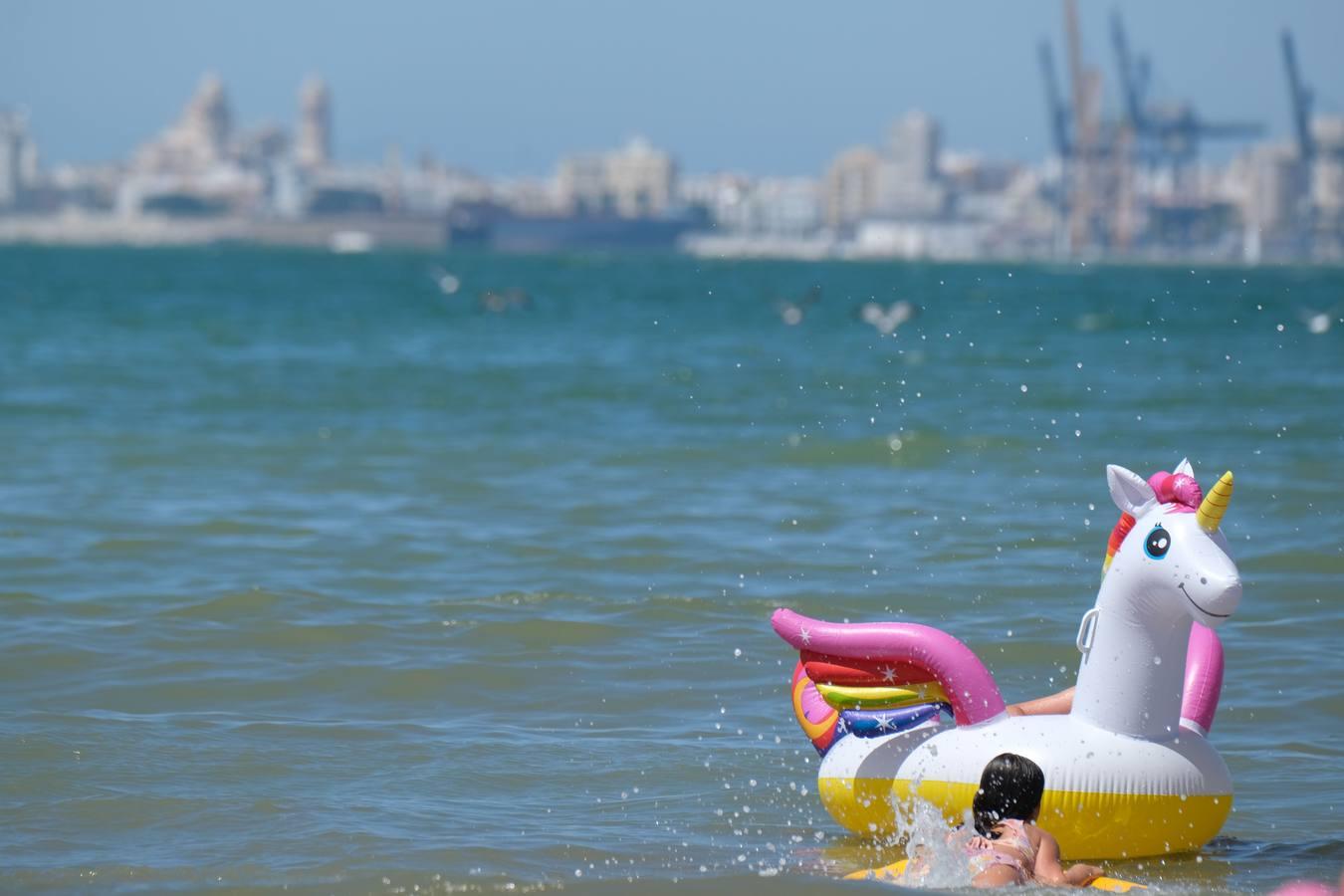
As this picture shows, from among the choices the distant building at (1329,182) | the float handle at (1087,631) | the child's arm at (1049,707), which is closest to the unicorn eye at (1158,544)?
the float handle at (1087,631)

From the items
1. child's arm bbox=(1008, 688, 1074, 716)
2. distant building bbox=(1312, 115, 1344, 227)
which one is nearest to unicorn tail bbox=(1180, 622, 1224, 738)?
child's arm bbox=(1008, 688, 1074, 716)

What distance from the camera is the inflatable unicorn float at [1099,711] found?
196 inches

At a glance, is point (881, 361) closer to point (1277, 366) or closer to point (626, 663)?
point (1277, 366)

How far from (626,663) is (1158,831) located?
10.0ft

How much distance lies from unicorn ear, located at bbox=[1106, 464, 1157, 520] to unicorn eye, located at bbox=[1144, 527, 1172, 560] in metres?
0.11

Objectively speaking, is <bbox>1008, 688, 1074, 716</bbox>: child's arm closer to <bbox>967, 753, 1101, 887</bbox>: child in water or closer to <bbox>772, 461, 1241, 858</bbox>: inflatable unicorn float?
<bbox>772, 461, 1241, 858</bbox>: inflatable unicorn float

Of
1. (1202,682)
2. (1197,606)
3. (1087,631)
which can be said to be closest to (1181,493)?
(1197,606)

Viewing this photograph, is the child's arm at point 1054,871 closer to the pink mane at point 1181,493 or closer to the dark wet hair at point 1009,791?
the dark wet hair at point 1009,791

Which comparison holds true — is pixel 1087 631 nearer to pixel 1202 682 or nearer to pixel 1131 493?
pixel 1202 682

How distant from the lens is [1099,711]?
5094 millimetres

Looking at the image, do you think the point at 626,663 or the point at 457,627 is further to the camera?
the point at 457,627

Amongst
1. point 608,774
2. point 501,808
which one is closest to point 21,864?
Result: point 501,808

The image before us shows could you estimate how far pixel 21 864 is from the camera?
5.26 metres

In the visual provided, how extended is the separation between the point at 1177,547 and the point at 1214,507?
139mm
